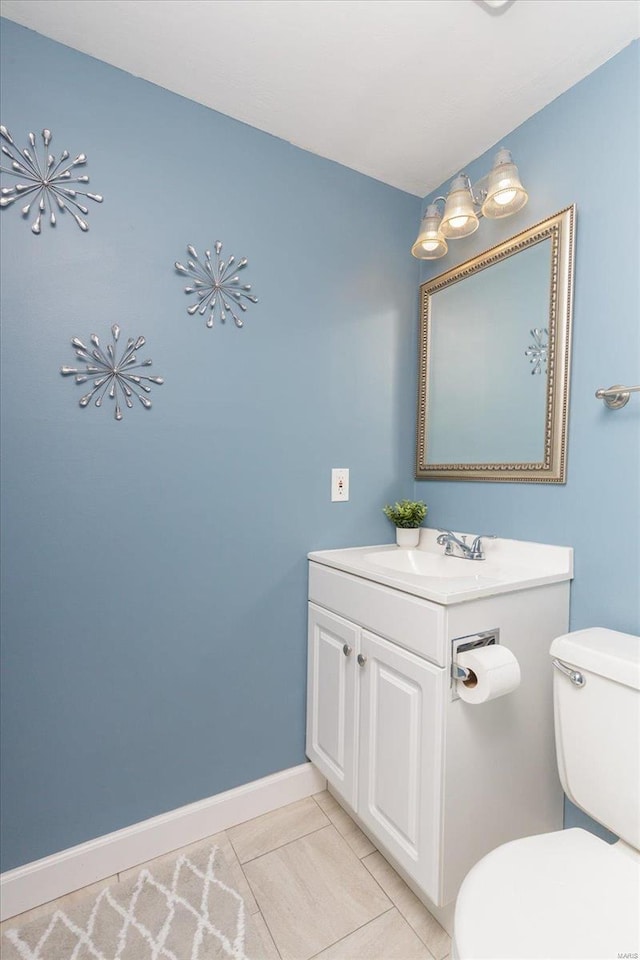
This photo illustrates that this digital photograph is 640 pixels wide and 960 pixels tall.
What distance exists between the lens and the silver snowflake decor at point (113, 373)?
1.20 metres

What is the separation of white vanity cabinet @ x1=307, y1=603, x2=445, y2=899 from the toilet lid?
22 cm

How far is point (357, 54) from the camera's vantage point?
1192mm

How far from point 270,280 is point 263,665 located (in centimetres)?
134

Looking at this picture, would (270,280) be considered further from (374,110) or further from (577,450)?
(577,450)

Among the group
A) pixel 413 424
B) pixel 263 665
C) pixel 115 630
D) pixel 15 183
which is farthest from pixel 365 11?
pixel 263 665

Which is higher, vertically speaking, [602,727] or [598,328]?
[598,328]

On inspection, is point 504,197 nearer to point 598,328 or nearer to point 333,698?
point 598,328

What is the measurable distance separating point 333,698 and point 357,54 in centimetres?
192

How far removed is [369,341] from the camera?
1694 mm

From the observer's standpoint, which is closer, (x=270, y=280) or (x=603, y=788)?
(x=603, y=788)

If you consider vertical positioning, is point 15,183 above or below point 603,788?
above

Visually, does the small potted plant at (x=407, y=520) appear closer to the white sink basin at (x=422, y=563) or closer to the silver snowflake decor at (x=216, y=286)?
the white sink basin at (x=422, y=563)

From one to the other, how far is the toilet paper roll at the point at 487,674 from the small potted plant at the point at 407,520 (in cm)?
72

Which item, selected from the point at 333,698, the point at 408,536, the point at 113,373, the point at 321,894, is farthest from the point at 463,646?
the point at 113,373
